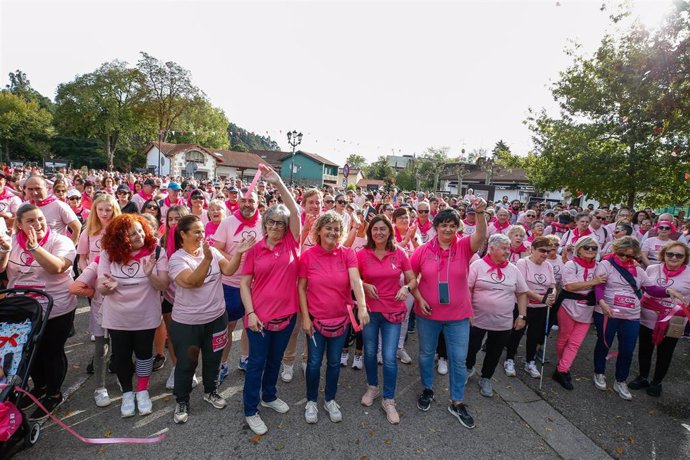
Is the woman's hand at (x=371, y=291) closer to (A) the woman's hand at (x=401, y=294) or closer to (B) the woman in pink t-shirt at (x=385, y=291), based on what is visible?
(B) the woman in pink t-shirt at (x=385, y=291)

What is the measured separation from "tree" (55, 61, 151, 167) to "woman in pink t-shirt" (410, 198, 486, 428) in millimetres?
45886

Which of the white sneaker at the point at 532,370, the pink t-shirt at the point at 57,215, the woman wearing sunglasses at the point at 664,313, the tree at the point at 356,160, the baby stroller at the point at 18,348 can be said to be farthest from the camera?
the tree at the point at 356,160

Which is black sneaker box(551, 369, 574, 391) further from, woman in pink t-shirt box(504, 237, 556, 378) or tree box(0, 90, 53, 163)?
tree box(0, 90, 53, 163)

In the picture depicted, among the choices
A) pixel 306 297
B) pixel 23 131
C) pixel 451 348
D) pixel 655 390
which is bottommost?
pixel 655 390

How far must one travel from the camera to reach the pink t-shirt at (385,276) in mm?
3441

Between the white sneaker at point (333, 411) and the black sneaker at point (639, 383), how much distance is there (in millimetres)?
3820

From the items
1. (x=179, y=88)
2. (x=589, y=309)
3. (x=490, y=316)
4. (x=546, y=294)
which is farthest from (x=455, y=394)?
(x=179, y=88)

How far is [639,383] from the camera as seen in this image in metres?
4.45

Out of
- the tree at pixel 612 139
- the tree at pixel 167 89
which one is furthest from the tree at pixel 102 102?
the tree at pixel 612 139

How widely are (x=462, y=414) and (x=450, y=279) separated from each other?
1.38 metres

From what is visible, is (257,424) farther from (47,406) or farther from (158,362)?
(47,406)

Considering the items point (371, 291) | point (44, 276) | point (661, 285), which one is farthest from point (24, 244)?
point (661, 285)

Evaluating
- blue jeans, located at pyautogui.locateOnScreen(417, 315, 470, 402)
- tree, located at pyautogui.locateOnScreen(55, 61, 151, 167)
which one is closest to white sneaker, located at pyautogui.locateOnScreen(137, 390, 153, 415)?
blue jeans, located at pyautogui.locateOnScreen(417, 315, 470, 402)

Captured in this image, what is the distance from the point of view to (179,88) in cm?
3806
